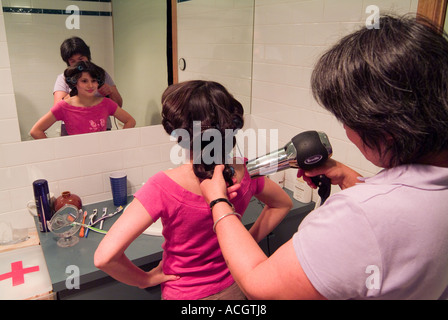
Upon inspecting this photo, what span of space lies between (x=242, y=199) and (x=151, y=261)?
1.68ft

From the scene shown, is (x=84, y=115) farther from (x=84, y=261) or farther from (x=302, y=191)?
(x=302, y=191)

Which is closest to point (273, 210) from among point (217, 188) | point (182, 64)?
point (217, 188)

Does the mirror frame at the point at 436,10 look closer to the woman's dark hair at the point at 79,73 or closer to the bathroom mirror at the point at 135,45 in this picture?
the bathroom mirror at the point at 135,45

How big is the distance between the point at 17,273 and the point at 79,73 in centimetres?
89

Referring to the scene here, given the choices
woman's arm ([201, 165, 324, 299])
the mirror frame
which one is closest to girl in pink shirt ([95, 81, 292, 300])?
woman's arm ([201, 165, 324, 299])

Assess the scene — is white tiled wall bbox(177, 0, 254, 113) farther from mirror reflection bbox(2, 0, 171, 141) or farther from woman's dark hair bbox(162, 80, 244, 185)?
woman's dark hair bbox(162, 80, 244, 185)

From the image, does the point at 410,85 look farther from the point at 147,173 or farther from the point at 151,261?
the point at 147,173

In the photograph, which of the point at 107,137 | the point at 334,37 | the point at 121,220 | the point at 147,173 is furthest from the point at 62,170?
the point at 334,37

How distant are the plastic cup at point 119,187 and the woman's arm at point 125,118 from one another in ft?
0.83

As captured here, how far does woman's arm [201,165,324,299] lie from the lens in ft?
2.06

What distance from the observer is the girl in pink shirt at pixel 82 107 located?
159cm

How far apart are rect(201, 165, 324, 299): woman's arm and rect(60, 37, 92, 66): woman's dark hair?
116cm

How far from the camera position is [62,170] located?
5.45ft

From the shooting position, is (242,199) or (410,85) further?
(242,199)
